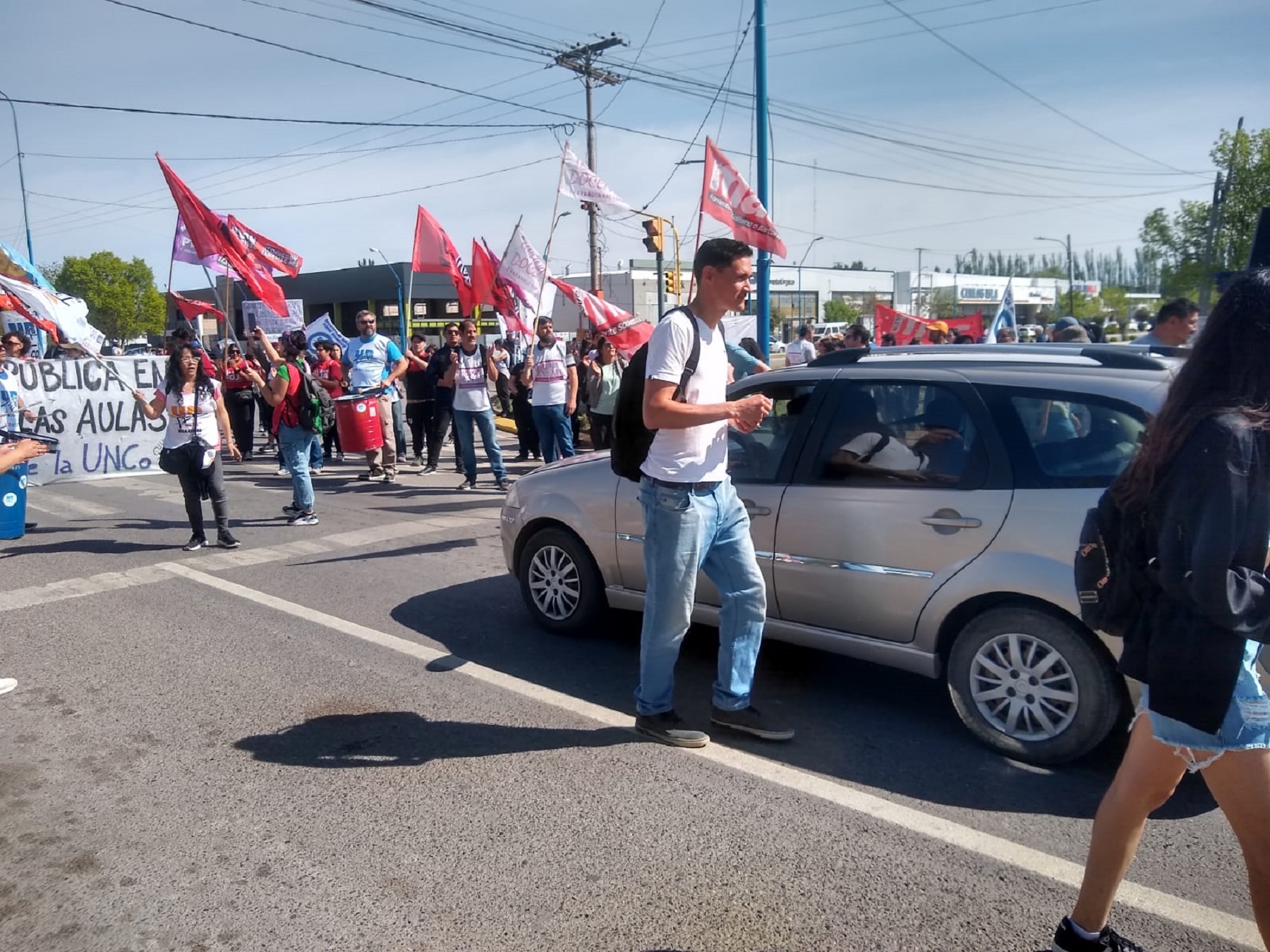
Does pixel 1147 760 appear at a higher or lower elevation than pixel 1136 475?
lower

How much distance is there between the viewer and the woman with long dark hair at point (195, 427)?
798cm

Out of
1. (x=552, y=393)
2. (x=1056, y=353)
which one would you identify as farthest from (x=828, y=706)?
(x=552, y=393)

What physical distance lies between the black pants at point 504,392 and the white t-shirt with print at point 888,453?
10726 millimetres

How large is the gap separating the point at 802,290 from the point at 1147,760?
9527 cm

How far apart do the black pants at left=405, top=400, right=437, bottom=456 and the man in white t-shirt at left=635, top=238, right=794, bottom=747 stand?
10095mm

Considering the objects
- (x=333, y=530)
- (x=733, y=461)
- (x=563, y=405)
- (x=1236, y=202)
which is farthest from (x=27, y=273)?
(x=1236, y=202)

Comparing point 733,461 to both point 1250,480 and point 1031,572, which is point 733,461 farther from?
point 1250,480

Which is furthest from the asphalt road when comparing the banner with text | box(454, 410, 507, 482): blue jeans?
the banner with text

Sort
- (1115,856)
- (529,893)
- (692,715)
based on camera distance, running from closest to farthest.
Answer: (1115,856)
(529,893)
(692,715)

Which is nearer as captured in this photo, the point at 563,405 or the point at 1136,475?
the point at 1136,475

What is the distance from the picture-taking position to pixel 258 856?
3.34m

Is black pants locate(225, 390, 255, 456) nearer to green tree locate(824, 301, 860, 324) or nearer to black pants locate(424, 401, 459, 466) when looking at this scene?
black pants locate(424, 401, 459, 466)

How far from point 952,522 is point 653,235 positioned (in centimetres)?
1372

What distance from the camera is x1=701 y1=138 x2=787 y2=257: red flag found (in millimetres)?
9492
